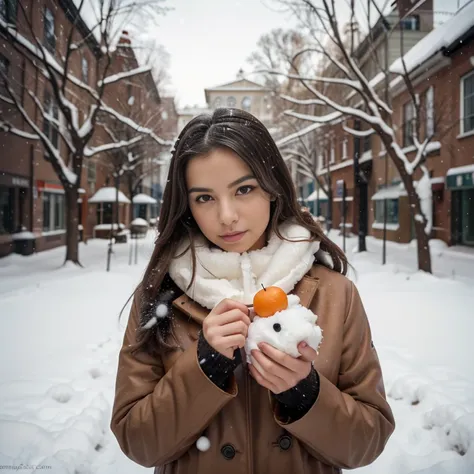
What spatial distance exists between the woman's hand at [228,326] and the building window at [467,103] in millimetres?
2072

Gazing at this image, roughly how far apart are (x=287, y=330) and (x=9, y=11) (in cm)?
211

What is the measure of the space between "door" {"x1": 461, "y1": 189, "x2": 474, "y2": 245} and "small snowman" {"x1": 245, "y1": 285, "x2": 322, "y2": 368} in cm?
169

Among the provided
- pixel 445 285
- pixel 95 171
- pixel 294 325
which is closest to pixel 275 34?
pixel 445 285

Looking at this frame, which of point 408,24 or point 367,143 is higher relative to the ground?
point 367,143

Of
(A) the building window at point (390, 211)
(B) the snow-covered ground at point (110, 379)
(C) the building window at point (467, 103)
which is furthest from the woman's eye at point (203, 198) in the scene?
(A) the building window at point (390, 211)

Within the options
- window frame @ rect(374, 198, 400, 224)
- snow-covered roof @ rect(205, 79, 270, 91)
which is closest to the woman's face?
snow-covered roof @ rect(205, 79, 270, 91)

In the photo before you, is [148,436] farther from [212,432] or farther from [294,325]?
[294,325]

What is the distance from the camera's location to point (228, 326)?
2.71ft

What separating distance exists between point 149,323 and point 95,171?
18.1 meters

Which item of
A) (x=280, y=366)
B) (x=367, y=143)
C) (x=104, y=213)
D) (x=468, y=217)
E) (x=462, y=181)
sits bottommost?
(x=280, y=366)

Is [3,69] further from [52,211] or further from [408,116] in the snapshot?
[408,116]

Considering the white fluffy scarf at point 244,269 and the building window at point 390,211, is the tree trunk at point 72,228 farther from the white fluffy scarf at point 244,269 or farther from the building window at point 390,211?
the building window at point 390,211

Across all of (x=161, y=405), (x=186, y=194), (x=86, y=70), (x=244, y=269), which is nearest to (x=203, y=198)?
(x=186, y=194)

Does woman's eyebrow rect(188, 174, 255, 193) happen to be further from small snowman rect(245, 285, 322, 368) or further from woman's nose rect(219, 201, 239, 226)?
small snowman rect(245, 285, 322, 368)
